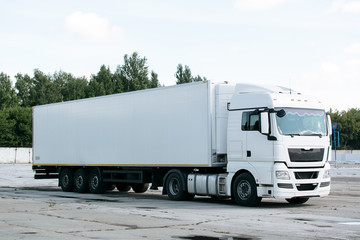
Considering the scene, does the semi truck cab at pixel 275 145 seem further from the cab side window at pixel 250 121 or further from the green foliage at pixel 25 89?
the green foliage at pixel 25 89

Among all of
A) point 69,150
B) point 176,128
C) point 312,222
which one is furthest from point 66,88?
point 312,222

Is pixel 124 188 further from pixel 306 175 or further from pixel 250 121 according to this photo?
pixel 306 175

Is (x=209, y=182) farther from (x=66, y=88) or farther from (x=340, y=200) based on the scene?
(x=66, y=88)

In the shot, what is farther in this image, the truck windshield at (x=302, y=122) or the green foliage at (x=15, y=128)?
the green foliage at (x=15, y=128)

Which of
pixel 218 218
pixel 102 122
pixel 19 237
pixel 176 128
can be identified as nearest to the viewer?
pixel 19 237

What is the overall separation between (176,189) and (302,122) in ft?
16.5

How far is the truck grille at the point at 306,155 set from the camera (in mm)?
15141

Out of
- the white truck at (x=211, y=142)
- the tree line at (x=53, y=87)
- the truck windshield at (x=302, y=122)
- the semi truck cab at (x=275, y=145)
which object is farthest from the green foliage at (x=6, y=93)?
the truck windshield at (x=302, y=122)

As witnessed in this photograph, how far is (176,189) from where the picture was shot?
59.5 feet

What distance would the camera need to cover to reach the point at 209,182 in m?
16.8

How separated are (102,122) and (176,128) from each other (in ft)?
15.5

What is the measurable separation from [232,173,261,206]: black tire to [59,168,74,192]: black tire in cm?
972

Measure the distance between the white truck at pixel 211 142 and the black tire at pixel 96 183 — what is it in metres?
0.04

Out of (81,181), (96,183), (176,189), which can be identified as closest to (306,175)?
(176,189)
